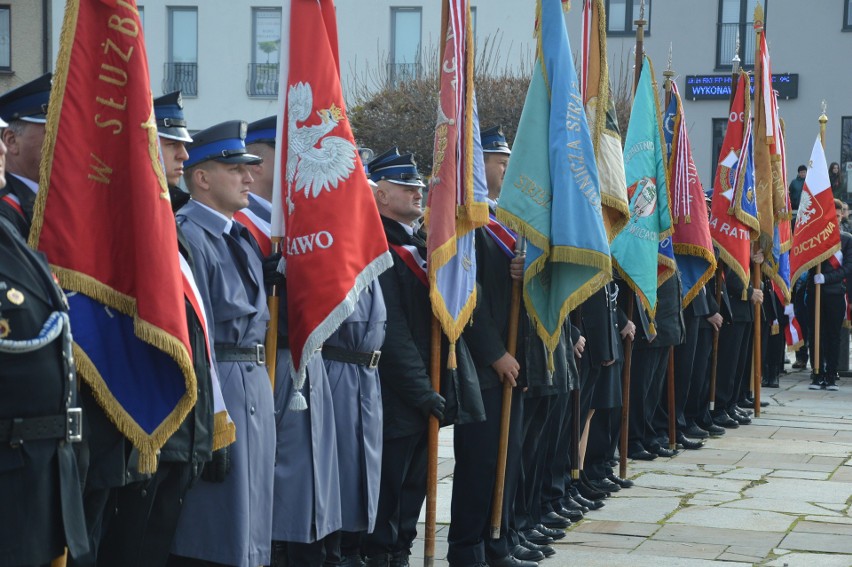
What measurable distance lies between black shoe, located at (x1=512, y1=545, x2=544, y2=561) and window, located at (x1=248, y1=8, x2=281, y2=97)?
88.1 feet

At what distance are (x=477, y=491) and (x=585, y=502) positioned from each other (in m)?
1.70

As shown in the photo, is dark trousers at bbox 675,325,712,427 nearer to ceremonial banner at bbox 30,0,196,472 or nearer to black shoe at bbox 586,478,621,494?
black shoe at bbox 586,478,621,494

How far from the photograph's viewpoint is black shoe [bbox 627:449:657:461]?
959 centimetres

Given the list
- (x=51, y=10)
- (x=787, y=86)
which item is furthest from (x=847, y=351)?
(x=51, y=10)

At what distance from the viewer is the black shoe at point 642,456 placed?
31.4ft

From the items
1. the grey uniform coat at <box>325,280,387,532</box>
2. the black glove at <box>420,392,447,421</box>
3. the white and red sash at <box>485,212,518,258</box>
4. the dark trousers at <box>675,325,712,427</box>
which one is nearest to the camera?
the grey uniform coat at <box>325,280,387,532</box>

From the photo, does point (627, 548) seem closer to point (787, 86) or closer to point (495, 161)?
point (495, 161)

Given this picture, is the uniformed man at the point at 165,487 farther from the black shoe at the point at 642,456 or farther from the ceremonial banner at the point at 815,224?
the ceremonial banner at the point at 815,224

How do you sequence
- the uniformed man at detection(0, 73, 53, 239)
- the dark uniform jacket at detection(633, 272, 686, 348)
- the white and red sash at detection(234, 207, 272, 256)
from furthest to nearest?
the dark uniform jacket at detection(633, 272, 686, 348) → the white and red sash at detection(234, 207, 272, 256) → the uniformed man at detection(0, 73, 53, 239)

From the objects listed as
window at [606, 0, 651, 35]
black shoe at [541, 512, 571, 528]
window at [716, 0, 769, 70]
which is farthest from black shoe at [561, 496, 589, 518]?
window at [716, 0, 769, 70]

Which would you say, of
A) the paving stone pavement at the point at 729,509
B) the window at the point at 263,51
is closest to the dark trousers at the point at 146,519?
the paving stone pavement at the point at 729,509

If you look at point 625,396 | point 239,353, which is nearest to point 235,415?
point 239,353

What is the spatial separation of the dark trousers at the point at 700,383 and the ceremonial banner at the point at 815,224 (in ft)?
11.2

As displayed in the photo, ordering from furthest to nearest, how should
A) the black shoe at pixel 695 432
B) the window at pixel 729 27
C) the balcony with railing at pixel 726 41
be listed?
1. the balcony with railing at pixel 726 41
2. the window at pixel 729 27
3. the black shoe at pixel 695 432
